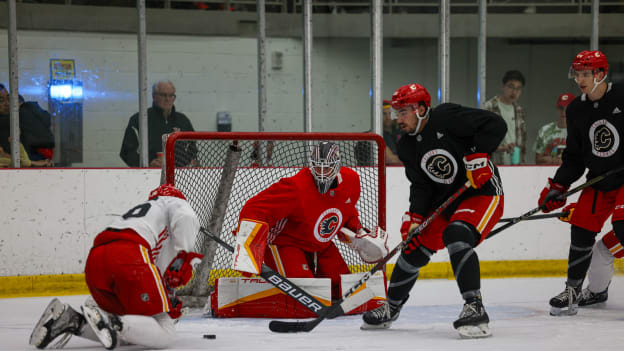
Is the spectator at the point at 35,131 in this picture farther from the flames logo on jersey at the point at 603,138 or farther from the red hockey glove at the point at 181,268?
the flames logo on jersey at the point at 603,138

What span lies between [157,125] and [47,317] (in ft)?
8.25

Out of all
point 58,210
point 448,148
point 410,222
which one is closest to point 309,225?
point 410,222

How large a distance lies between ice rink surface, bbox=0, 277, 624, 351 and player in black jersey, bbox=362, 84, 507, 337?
0.47 feet

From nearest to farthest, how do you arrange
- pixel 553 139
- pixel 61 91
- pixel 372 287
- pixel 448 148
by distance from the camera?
1. pixel 448 148
2. pixel 372 287
3. pixel 61 91
4. pixel 553 139

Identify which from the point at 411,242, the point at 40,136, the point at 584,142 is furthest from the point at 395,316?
the point at 40,136

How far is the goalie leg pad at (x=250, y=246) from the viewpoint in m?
3.30

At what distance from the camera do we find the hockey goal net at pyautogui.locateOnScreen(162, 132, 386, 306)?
383 centimetres

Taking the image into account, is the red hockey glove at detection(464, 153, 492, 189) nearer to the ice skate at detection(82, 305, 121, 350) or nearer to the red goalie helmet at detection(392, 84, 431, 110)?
the red goalie helmet at detection(392, 84, 431, 110)

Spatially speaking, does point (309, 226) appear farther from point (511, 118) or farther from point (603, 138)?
point (511, 118)

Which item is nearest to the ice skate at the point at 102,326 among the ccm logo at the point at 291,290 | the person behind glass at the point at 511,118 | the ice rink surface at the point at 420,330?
the ice rink surface at the point at 420,330

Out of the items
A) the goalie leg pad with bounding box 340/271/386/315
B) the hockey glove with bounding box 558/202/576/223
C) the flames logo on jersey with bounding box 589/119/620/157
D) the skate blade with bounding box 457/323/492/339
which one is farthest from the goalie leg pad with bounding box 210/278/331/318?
the flames logo on jersey with bounding box 589/119/620/157

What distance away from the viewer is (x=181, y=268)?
9.28 ft

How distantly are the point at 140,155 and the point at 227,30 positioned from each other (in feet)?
3.56

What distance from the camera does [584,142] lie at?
3.54 metres
